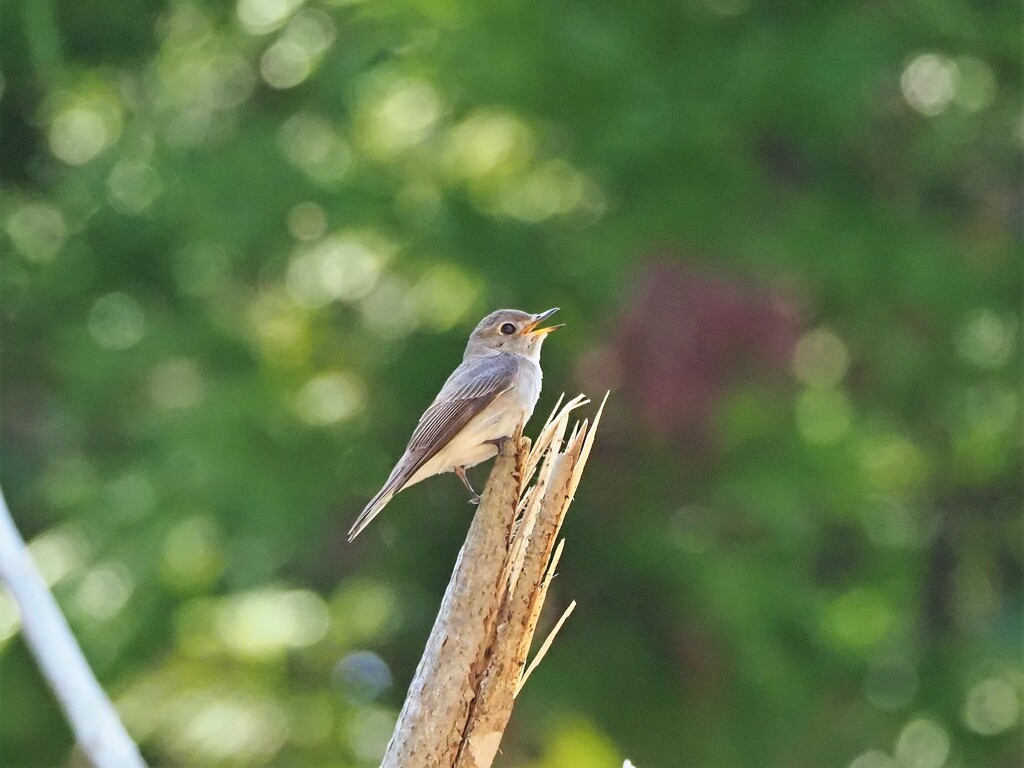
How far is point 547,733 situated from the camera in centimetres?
801

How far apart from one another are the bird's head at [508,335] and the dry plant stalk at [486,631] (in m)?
2.15

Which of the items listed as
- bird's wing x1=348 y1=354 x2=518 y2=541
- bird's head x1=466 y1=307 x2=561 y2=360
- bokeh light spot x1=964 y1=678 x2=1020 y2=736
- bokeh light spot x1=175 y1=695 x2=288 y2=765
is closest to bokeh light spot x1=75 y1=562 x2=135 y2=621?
bokeh light spot x1=175 y1=695 x2=288 y2=765

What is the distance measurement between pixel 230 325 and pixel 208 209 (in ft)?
2.47

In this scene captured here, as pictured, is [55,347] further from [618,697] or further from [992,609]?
[992,609]

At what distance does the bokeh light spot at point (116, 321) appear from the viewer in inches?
383

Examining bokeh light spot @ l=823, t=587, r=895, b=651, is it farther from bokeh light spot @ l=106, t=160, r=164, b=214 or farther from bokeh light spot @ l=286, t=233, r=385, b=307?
bokeh light spot @ l=106, t=160, r=164, b=214

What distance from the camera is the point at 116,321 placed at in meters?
10.1

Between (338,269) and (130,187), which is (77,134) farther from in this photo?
(338,269)

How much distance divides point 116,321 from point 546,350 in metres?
3.13

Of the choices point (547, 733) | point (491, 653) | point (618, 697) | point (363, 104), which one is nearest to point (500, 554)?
point (491, 653)

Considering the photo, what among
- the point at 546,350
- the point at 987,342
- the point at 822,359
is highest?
the point at 987,342

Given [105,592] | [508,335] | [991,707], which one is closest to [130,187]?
[105,592]

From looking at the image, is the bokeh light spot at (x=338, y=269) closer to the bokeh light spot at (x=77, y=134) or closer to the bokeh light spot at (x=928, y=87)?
the bokeh light spot at (x=77, y=134)

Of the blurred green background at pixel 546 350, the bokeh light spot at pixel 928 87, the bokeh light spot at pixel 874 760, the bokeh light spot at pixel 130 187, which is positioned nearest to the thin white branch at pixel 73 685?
the blurred green background at pixel 546 350
